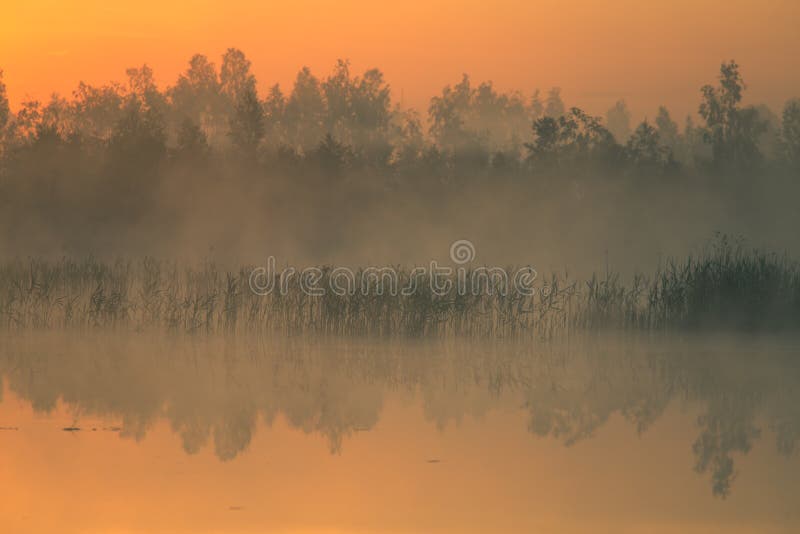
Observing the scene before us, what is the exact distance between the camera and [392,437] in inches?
302

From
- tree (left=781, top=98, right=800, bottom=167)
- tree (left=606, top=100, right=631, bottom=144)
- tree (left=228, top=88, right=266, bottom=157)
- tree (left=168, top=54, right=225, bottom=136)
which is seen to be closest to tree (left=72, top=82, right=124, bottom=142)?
tree (left=168, top=54, right=225, bottom=136)

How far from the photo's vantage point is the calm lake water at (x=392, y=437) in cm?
563

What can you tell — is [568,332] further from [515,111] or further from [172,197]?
[515,111]

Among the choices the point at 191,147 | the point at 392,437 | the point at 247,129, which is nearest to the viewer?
the point at 392,437

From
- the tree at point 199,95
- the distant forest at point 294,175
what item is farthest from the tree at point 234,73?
the distant forest at point 294,175

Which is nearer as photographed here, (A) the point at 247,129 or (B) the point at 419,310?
(B) the point at 419,310

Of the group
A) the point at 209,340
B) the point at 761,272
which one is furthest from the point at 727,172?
the point at 209,340

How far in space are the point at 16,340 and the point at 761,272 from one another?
9.38 m

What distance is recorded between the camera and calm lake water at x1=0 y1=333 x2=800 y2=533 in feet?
18.5

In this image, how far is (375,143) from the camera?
62.5 m

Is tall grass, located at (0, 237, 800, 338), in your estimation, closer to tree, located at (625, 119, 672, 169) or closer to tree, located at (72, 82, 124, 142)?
tree, located at (625, 119, 672, 169)

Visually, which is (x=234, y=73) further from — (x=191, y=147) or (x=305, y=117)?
(x=191, y=147)

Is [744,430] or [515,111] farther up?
[515,111]

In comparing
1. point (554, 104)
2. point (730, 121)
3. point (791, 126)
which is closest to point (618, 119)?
point (554, 104)
